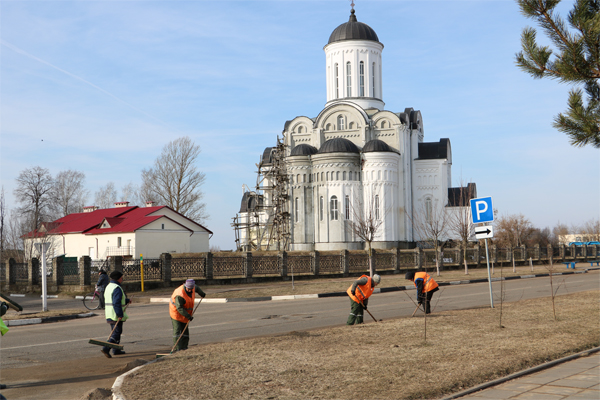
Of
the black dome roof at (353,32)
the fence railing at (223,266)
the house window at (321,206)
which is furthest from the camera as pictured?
the black dome roof at (353,32)

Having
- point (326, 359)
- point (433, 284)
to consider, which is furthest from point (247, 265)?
point (326, 359)

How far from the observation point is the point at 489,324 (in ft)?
35.6

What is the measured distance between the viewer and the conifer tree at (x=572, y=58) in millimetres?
8844

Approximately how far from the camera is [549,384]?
6.52 m

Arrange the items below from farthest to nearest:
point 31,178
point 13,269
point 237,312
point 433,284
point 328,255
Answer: point 31,178, point 328,255, point 13,269, point 237,312, point 433,284

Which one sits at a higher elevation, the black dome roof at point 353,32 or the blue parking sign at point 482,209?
the black dome roof at point 353,32

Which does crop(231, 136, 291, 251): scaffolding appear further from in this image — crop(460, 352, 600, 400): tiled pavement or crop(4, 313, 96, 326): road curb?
crop(460, 352, 600, 400): tiled pavement

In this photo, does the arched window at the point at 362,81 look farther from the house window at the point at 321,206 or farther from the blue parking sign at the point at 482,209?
the blue parking sign at the point at 482,209

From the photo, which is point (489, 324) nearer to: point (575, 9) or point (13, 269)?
→ point (575, 9)

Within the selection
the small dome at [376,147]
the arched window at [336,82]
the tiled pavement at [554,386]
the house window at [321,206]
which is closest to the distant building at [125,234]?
the house window at [321,206]

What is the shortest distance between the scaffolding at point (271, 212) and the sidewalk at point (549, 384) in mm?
42226

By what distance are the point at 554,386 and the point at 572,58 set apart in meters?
5.26

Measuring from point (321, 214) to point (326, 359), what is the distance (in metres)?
41.7

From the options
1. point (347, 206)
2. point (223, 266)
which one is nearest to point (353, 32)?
point (347, 206)
